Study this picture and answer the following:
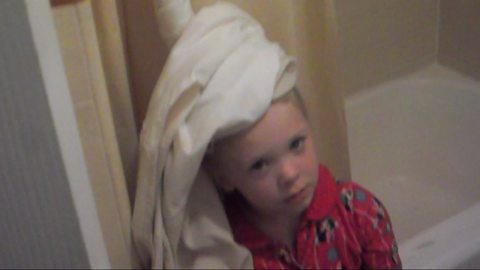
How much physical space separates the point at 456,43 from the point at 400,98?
0.67ft

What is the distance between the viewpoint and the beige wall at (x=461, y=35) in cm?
153

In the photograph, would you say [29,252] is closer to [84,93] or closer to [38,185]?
[38,185]

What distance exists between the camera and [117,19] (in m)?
0.81

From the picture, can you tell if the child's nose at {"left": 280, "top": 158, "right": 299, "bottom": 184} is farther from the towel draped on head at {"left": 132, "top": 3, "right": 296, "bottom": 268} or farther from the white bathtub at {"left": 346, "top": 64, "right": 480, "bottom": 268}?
the white bathtub at {"left": 346, "top": 64, "right": 480, "bottom": 268}

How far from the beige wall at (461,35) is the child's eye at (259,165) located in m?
0.96

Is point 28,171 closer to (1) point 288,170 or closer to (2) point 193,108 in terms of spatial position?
(2) point 193,108

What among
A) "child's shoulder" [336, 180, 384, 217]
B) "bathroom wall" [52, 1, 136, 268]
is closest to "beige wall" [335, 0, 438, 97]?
"child's shoulder" [336, 180, 384, 217]

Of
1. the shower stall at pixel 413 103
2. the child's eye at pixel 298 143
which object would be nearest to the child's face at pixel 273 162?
the child's eye at pixel 298 143

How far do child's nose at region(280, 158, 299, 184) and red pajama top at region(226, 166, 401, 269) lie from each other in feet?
0.29

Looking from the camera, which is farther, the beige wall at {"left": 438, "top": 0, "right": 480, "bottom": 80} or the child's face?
the beige wall at {"left": 438, "top": 0, "right": 480, "bottom": 80}

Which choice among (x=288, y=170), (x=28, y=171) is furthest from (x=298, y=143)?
(x=28, y=171)

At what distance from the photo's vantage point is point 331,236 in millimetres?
885

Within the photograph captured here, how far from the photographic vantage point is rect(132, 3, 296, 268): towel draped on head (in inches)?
28.8

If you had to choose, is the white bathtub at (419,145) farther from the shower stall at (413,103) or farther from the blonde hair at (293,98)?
the blonde hair at (293,98)
